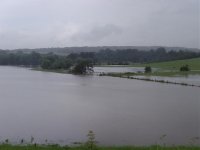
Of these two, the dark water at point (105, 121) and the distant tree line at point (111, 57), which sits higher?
the distant tree line at point (111, 57)

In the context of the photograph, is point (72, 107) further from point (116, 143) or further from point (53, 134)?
point (116, 143)

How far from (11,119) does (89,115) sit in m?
4.44

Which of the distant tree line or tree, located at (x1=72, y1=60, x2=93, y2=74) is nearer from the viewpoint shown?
tree, located at (x1=72, y1=60, x2=93, y2=74)

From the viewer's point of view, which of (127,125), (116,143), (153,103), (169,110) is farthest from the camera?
(153,103)

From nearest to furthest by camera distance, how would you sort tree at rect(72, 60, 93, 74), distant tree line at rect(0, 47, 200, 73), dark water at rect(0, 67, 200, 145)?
dark water at rect(0, 67, 200, 145), tree at rect(72, 60, 93, 74), distant tree line at rect(0, 47, 200, 73)

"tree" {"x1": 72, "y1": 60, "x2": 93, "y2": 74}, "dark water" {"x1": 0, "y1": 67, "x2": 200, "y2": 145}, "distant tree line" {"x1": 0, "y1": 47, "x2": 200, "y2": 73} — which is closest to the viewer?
"dark water" {"x1": 0, "y1": 67, "x2": 200, "y2": 145}

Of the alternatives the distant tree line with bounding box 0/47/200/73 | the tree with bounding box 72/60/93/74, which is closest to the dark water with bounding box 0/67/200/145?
the tree with bounding box 72/60/93/74

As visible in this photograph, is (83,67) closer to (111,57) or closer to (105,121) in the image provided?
(105,121)

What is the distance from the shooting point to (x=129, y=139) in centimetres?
1479

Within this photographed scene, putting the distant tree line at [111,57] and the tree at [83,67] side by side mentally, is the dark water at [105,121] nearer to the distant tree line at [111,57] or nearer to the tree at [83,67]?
the tree at [83,67]

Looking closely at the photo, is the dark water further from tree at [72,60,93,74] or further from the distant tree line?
the distant tree line

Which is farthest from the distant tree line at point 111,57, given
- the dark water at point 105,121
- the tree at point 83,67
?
the dark water at point 105,121

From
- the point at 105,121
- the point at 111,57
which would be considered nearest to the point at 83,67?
the point at 105,121

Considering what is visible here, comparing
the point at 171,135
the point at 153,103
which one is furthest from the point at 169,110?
the point at 171,135
